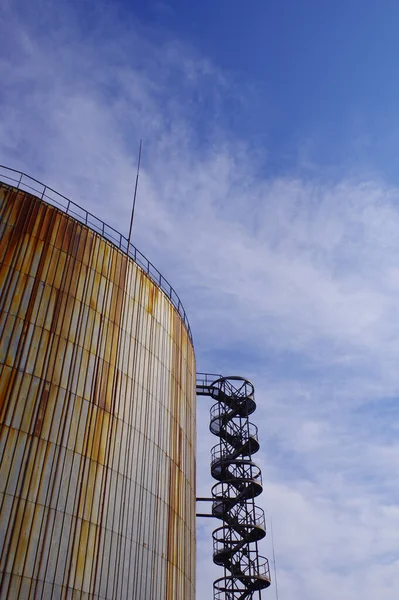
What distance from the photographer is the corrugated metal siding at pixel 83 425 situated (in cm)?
1256

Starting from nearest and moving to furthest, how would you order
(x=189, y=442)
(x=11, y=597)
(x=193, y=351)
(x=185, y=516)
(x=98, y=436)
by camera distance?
1. (x=11, y=597)
2. (x=98, y=436)
3. (x=185, y=516)
4. (x=189, y=442)
5. (x=193, y=351)

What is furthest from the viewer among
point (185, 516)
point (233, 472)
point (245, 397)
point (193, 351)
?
point (245, 397)

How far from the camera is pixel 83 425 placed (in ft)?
47.6

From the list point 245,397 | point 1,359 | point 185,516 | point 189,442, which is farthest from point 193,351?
point 1,359

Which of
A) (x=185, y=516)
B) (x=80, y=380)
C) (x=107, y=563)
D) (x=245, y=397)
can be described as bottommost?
(x=107, y=563)

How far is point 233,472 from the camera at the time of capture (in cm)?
2992

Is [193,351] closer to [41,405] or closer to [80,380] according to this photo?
[80,380]

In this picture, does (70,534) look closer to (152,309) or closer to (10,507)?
(10,507)

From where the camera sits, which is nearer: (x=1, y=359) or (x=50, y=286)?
(x=1, y=359)

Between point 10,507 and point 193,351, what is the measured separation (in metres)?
12.7

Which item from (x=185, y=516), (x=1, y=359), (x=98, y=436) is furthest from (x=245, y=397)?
(x=1, y=359)

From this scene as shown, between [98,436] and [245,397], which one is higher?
[245,397]

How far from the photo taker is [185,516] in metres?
18.9

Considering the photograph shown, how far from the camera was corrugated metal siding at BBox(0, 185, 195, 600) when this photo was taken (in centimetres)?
1256
